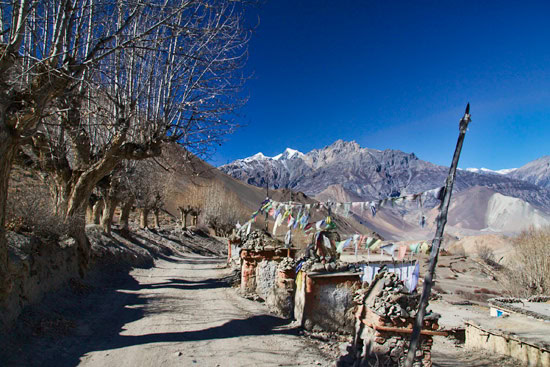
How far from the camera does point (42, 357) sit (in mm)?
5688

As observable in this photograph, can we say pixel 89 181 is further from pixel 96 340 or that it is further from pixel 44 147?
pixel 96 340

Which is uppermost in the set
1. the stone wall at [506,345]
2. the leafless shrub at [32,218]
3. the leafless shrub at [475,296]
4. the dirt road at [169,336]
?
the leafless shrub at [32,218]

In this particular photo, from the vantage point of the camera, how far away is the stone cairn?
19.0ft

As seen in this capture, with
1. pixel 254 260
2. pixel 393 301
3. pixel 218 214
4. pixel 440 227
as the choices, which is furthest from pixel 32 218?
pixel 218 214

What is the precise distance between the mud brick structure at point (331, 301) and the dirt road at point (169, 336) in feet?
2.12

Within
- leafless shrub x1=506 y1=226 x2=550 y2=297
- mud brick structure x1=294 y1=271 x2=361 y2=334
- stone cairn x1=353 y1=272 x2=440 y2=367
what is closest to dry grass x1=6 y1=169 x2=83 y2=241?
mud brick structure x1=294 y1=271 x2=361 y2=334

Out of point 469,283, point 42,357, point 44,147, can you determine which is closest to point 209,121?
point 44,147

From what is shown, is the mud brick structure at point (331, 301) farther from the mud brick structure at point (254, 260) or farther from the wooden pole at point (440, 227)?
the wooden pole at point (440, 227)

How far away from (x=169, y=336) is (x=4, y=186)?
4.04 metres

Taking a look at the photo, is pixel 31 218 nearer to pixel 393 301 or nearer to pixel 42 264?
pixel 42 264

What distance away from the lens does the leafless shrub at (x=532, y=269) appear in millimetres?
21947

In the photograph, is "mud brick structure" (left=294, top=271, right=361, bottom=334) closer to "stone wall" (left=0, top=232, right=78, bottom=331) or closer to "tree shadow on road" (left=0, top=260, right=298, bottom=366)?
"tree shadow on road" (left=0, top=260, right=298, bottom=366)

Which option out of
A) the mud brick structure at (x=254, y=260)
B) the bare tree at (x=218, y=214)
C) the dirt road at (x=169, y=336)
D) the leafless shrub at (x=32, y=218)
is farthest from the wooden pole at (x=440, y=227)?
the bare tree at (x=218, y=214)

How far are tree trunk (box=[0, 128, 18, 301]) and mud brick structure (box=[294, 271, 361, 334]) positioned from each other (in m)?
5.88
